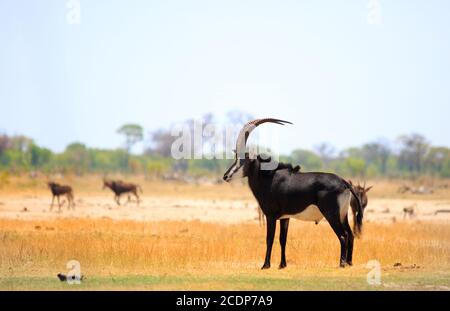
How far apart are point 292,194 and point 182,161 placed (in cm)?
7979

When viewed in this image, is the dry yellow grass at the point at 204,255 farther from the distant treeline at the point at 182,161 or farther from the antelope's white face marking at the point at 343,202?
the distant treeline at the point at 182,161

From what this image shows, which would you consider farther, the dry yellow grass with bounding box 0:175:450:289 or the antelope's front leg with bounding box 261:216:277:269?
the antelope's front leg with bounding box 261:216:277:269

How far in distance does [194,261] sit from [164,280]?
3.09 meters

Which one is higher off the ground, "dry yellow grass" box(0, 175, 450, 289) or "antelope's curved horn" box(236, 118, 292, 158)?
"antelope's curved horn" box(236, 118, 292, 158)

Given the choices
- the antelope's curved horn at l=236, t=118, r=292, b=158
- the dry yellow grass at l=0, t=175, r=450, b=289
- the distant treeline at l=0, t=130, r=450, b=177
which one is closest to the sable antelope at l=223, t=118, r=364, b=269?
the antelope's curved horn at l=236, t=118, r=292, b=158

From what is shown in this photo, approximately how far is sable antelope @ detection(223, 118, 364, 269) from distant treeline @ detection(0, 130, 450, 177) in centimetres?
5275

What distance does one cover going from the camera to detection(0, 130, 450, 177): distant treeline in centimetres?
8194

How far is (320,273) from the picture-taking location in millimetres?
15359

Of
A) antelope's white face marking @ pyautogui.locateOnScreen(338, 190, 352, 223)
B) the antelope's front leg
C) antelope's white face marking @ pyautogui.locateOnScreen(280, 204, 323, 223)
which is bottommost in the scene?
the antelope's front leg

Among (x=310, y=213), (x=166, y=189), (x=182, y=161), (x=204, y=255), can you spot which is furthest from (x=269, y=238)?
(x=182, y=161)

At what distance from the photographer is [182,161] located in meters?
96.0

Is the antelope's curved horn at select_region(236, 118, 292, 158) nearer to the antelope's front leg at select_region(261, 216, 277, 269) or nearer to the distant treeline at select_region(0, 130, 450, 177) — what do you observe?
the antelope's front leg at select_region(261, 216, 277, 269)

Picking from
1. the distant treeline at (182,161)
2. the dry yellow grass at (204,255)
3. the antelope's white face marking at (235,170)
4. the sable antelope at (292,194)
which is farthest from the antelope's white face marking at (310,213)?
the distant treeline at (182,161)

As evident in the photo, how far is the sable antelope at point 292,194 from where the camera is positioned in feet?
53.2
